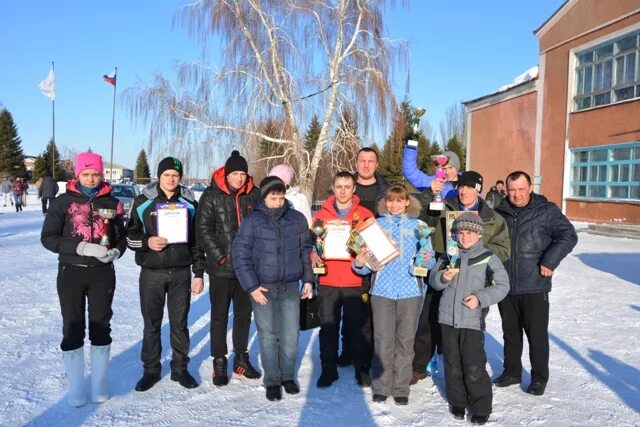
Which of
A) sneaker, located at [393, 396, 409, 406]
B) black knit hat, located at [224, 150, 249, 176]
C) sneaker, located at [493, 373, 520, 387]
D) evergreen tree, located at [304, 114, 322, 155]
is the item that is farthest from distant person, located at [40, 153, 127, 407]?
evergreen tree, located at [304, 114, 322, 155]

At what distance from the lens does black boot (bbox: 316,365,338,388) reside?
4.54 metres

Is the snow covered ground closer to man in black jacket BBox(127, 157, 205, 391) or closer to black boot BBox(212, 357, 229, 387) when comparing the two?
black boot BBox(212, 357, 229, 387)

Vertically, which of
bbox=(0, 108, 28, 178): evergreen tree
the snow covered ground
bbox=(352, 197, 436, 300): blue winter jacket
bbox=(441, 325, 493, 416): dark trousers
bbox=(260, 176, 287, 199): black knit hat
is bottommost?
the snow covered ground

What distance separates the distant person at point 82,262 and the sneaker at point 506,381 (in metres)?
3.52

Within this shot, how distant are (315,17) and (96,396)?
55.1ft

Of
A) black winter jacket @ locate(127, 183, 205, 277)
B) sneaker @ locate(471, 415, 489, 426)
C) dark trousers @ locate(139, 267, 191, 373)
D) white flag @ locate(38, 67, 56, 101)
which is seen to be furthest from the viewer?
white flag @ locate(38, 67, 56, 101)

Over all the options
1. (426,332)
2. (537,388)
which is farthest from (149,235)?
(537,388)

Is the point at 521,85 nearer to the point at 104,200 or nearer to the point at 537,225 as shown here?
the point at 537,225

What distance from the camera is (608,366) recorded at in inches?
200

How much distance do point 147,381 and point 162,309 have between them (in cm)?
64

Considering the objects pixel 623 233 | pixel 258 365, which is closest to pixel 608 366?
pixel 258 365

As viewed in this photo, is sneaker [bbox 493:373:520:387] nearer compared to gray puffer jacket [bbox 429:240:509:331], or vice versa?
gray puffer jacket [bbox 429:240:509:331]

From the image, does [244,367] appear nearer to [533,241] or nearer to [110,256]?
[110,256]

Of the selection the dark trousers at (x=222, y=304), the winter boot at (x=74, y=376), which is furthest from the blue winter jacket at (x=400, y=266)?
the winter boot at (x=74, y=376)
